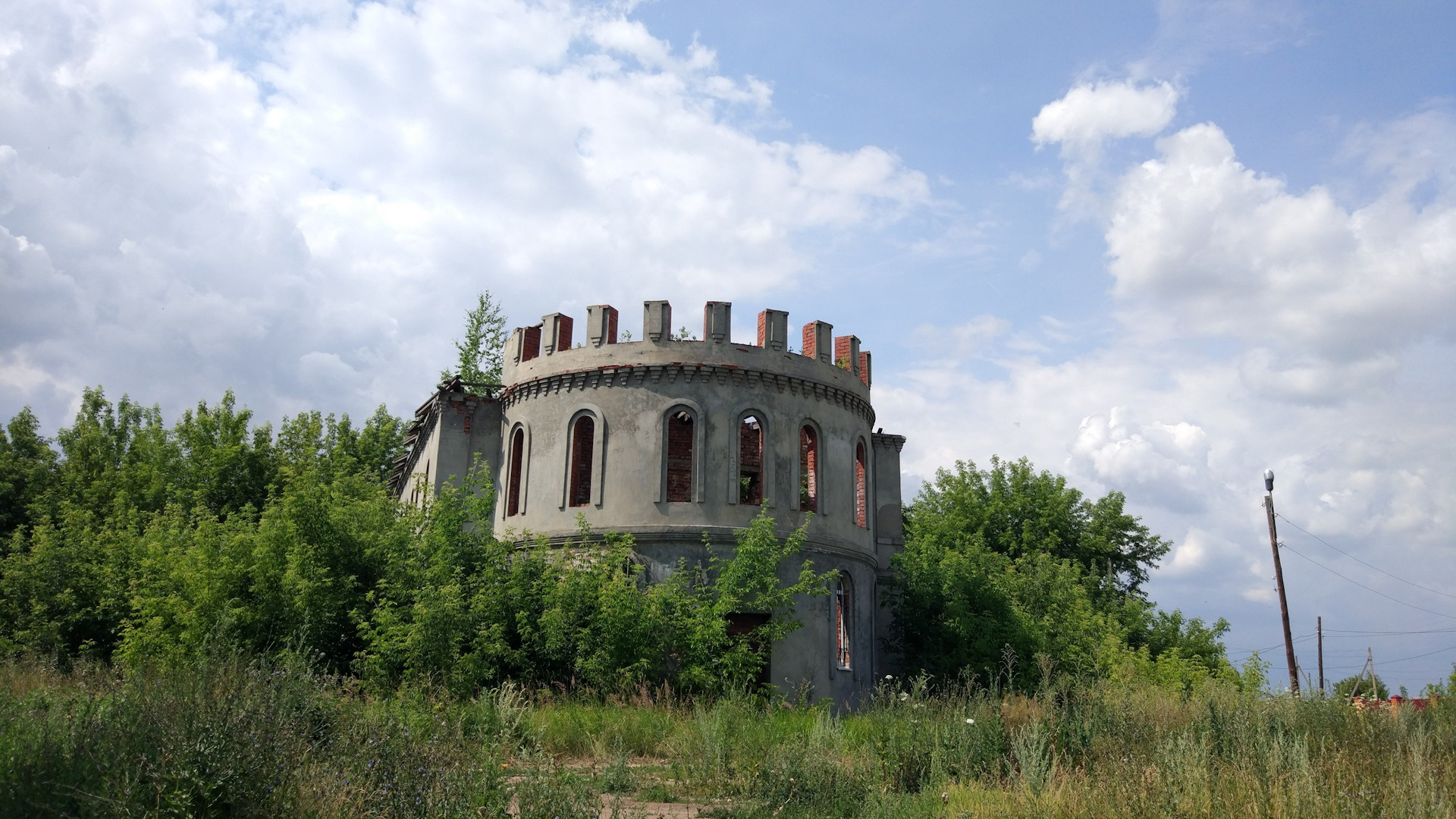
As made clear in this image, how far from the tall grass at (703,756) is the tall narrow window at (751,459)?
27.1ft

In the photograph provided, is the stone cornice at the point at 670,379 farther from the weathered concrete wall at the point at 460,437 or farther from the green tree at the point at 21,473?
the green tree at the point at 21,473

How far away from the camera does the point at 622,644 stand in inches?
720

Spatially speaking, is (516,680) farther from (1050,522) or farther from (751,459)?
(1050,522)

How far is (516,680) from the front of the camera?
18000 millimetres

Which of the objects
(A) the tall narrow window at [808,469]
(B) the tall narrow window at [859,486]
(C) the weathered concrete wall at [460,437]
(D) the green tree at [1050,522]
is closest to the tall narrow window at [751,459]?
(A) the tall narrow window at [808,469]

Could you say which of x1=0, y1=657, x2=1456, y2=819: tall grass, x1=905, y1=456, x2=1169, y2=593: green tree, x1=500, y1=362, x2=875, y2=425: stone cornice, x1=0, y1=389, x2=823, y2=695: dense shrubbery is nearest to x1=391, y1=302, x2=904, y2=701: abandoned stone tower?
x1=500, y1=362, x2=875, y2=425: stone cornice

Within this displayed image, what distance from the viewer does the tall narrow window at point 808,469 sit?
22.4 m

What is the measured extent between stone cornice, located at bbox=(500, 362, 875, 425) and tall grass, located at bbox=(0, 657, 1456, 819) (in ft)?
30.3

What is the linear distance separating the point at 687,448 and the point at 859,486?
4.62 metres

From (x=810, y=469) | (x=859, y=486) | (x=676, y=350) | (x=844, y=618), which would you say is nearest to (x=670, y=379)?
(x=676, y=350)

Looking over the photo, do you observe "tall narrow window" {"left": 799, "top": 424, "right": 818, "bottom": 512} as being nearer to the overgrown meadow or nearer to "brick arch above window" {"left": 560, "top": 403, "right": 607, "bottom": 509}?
the overgrown meadow

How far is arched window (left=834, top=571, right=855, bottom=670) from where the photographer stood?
22.2 m

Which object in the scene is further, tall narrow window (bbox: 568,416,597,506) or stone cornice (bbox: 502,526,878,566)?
tall narrow window (bbox: 568,416,597,506)

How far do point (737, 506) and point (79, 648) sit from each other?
57.2ft
